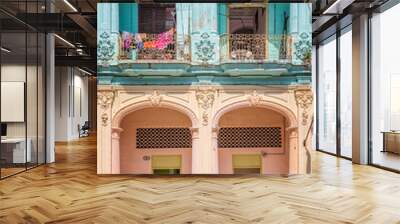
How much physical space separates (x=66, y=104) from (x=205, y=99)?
1209cm

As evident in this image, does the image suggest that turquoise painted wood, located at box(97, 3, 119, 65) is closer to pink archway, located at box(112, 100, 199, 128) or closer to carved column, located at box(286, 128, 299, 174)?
pink archway, located at box(112, 100, 199, 128)

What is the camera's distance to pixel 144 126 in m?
6.71

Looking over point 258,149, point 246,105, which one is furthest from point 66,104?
point 258,149

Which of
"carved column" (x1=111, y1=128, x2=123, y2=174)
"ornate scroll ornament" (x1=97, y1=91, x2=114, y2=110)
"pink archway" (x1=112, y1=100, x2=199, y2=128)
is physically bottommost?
"carved column" (x1=111, y1=128, x2=123, y2=174)

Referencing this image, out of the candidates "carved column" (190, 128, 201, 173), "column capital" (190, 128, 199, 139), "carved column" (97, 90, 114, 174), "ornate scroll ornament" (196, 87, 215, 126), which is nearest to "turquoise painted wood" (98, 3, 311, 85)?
"ornate scroll ornament" (196, 87, 215, 126)

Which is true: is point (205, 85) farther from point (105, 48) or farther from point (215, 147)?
point (105, 48)

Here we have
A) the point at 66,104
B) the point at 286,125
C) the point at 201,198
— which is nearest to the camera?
the point at 201,198

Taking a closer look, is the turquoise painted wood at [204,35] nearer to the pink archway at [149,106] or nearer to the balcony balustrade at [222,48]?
the balcony balustrade at [222,48]

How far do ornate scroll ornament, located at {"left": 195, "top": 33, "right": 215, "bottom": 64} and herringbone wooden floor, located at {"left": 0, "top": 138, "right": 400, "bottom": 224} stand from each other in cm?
214

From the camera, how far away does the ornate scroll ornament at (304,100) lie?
21.8 ft

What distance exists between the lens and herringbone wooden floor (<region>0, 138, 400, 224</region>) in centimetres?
421

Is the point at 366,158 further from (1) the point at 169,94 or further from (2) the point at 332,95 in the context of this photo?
(1) the point at 169,94

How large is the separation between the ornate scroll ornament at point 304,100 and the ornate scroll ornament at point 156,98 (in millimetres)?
2416

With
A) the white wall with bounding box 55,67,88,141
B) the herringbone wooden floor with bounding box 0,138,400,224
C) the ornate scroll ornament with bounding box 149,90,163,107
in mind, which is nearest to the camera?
the herringbone wooden floor with bounding box 0,138,400,224
